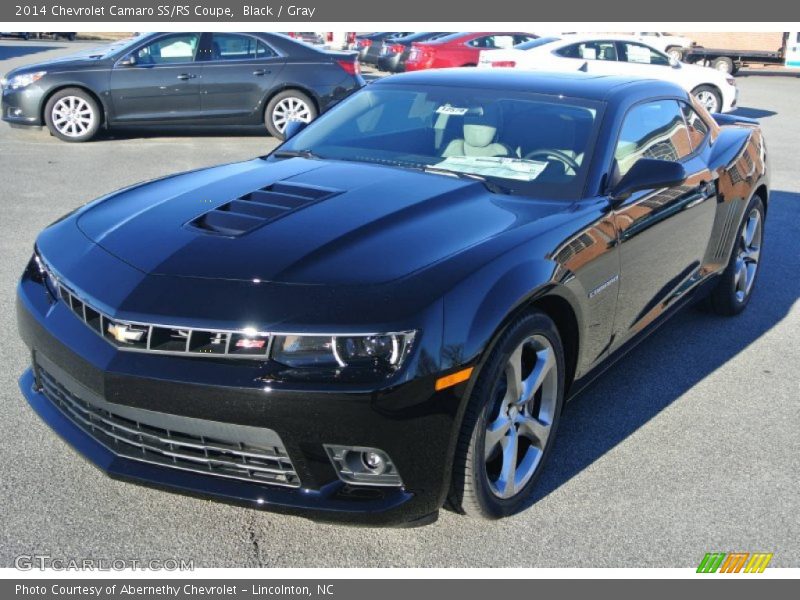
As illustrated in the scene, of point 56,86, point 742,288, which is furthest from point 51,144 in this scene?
point 742,288

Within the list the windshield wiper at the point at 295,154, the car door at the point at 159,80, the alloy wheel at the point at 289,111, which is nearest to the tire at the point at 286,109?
the alloy wheel at the point at 289,111

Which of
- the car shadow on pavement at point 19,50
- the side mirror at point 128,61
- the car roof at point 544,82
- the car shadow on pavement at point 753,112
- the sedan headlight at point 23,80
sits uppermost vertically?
the car roof at point 544,82

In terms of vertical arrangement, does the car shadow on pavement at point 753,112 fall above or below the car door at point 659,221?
below

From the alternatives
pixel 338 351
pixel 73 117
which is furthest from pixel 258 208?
pixel 73 117

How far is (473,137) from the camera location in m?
4.34

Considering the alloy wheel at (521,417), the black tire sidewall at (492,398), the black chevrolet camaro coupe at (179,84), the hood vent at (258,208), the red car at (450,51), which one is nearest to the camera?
the black tire sidewall at (492,398)

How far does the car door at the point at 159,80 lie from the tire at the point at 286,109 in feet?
3.19

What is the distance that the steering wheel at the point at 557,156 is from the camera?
408 cm

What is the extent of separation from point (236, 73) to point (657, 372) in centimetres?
857

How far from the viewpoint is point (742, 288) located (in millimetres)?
5844

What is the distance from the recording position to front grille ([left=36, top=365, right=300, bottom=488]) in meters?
2.90

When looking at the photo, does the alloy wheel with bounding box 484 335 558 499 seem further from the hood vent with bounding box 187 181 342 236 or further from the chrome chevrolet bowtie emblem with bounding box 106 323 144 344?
the chrome chevrolet bowtie emblem with bounding box 106 323 144 344

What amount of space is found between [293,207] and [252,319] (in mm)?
A: 871

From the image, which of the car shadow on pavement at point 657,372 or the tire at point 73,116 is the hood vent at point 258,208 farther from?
the tire at point 73,116
